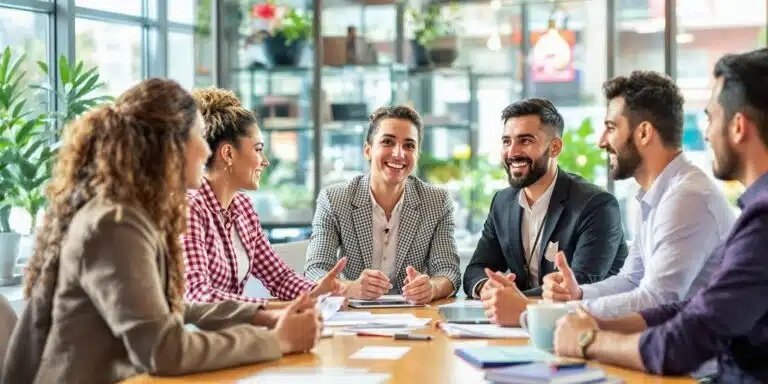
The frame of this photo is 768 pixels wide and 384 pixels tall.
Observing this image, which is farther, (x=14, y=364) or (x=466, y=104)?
(x=466, y=104)

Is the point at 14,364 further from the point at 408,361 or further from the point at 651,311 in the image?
the point at 651,311

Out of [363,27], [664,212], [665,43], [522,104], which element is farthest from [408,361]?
[363,27]

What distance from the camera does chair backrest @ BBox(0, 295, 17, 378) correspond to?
2.49 meters

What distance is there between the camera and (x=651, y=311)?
2.54m

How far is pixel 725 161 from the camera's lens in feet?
7.64

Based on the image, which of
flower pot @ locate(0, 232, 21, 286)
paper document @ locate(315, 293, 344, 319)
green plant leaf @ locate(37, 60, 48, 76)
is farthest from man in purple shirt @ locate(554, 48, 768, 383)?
green plant leaf @ locate(37, 60, 48, 76)

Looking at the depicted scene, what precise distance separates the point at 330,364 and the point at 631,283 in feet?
4.31

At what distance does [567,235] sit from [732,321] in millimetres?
1724

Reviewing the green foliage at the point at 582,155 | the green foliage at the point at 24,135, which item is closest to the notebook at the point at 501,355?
the green foliage at the point at 24,135

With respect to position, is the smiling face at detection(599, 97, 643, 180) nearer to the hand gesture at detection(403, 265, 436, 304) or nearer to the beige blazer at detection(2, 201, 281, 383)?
the hand gesture at detection(403, 265, 436, 304)

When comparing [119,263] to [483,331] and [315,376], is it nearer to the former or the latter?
[315,376]

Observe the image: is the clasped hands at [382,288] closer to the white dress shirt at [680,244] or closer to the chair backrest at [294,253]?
the white dress shirt at [680,244]

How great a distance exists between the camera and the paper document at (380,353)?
8.02 ft

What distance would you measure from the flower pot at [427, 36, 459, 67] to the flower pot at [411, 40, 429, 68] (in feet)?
0.10
